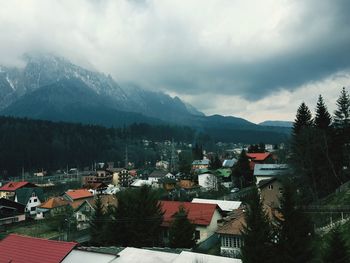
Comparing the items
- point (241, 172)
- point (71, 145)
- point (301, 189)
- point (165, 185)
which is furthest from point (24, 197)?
point (71, 145)

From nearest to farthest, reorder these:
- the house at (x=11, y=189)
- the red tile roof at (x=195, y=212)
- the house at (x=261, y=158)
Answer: the red tile roof at (x=195, y=212) < the house at (x=11, y=189) < the house at (x=261, y=158)

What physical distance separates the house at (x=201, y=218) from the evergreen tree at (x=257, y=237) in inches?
616

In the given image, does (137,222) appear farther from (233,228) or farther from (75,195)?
(75,195)

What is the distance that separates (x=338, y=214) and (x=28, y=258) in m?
26.9

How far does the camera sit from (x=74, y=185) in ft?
371

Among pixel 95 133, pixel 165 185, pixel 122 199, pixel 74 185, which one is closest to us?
pixel 122 199

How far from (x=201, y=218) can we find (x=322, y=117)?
84.9 feet

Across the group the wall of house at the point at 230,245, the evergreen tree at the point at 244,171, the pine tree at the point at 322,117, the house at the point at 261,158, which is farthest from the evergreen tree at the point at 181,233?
the house at the point at 261,158

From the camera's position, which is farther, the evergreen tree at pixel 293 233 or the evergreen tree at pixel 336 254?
the evergreen tree at pixel 293 233

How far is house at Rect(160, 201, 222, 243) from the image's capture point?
37.1 metres

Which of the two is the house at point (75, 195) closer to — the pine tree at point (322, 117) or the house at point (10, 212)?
the house at point (10, 212)

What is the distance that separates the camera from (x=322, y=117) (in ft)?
164

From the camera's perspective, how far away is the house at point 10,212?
63.5 metres

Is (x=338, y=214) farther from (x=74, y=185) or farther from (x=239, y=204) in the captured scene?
(x=74, y=185)
